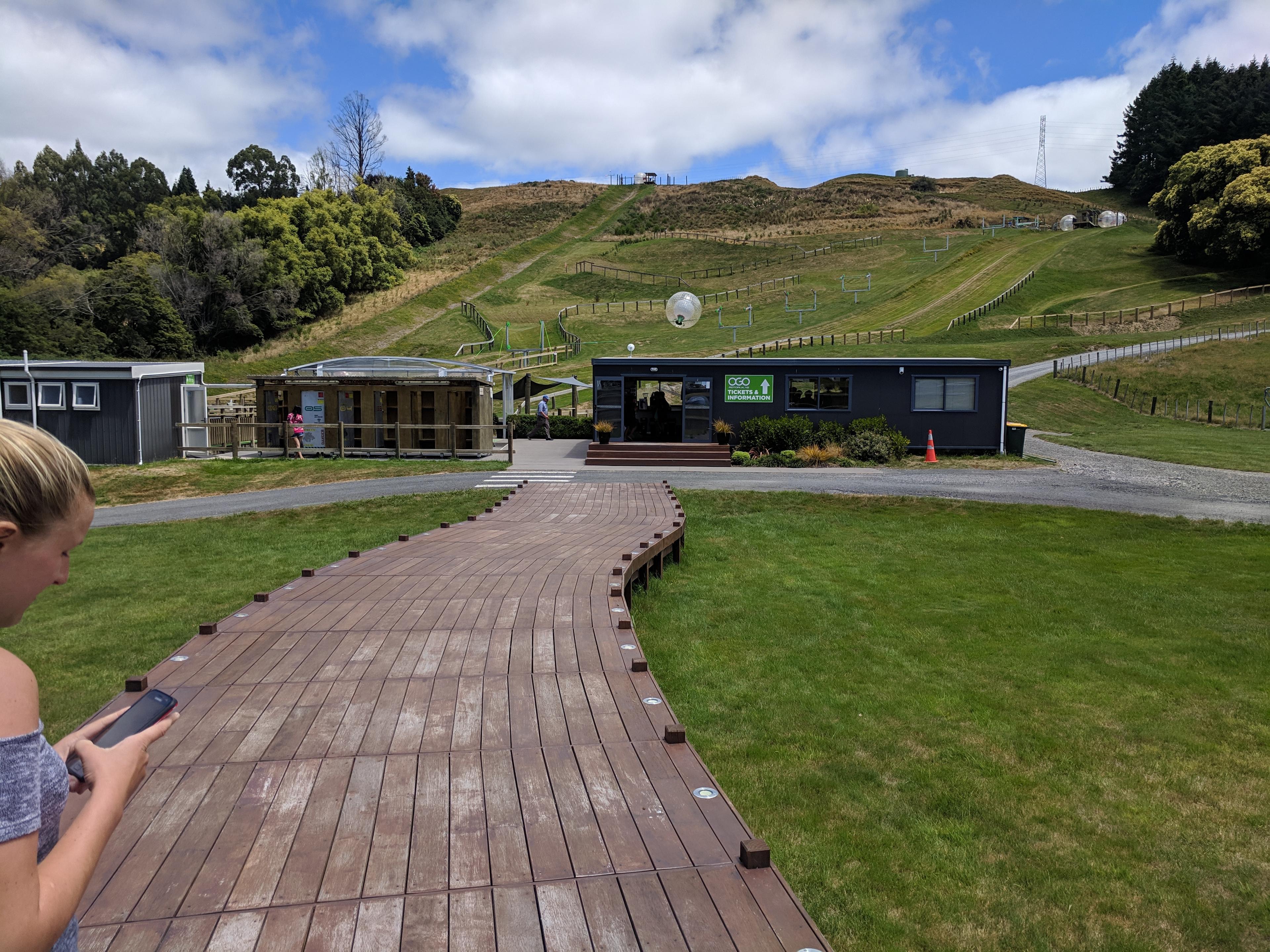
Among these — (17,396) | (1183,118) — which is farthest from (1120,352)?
(1183,118)

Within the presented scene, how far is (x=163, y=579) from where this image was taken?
10.7 metres

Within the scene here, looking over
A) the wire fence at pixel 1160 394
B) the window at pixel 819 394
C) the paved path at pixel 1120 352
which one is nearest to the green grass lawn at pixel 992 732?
the window at pixel 819 394

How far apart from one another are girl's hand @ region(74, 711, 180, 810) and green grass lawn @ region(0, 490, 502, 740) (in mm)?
4970

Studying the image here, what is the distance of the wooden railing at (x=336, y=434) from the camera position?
24172 mm

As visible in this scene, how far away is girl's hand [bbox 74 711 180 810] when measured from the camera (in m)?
1.47

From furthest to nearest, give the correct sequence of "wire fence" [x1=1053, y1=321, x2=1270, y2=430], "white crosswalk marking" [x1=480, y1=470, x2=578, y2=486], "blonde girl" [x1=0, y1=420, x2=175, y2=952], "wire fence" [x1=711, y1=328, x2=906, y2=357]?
"wire fence" [x1=711, y1=328, x2=906, y2=357], "wire fence" [x1=1053, y1=321, x2=1270, y2=430], "white crosswalk marking" [x1=480, y1=470, x2=578, y2=486], "blonde girl" [x1=0, y1=420, x2=175, y2=952]

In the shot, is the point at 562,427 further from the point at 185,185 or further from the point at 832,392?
the point at 185,185

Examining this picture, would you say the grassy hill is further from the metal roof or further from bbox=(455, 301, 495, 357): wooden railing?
the metal roof

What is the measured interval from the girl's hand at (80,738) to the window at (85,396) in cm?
2602

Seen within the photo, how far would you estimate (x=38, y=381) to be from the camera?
2347 cm

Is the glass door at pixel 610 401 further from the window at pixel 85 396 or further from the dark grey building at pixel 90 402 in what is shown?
the window at pixel 85 396

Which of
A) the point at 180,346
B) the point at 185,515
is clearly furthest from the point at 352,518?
the point at 180,346

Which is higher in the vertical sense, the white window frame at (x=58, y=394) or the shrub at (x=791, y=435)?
the white window frame at (x=58, y=394)

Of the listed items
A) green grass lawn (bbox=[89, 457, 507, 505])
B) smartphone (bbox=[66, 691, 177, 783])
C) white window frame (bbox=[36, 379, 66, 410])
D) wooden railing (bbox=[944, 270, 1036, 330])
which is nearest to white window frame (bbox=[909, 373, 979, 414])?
green grass lawn (bbox=[89, 457, 507, 505])
